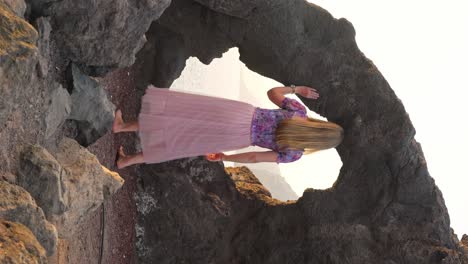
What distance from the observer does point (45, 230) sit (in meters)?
2.17

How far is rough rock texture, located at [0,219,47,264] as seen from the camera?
1.78m

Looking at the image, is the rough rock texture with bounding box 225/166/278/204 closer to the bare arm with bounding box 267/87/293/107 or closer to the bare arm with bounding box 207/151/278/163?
→ the bare arm with bounding box 207/151/278/163

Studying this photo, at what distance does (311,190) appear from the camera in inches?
189

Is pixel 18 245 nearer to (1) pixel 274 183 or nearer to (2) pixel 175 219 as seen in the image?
(2) pixel 175 219

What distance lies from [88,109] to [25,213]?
122 centimetres

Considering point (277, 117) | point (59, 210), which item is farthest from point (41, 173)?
point (277, 117)

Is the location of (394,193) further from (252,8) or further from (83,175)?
(83,175)

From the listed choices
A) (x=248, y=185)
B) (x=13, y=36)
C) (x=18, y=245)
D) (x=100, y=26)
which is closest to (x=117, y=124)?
(x=100, y=26)

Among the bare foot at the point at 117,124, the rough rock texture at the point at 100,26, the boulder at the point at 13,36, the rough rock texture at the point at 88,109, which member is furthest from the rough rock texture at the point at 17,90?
the bare foot at the point at 117,124

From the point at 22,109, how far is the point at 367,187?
3.31 m

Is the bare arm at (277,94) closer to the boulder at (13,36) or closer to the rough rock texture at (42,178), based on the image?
the rough rock texture at (42,178)

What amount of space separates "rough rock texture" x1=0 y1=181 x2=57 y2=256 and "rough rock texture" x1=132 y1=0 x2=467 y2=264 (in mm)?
2650

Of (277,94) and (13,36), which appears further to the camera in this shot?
(277,94)

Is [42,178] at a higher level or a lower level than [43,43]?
lower
